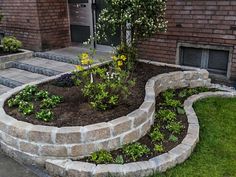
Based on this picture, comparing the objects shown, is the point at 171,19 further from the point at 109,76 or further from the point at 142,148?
the point at 142,148

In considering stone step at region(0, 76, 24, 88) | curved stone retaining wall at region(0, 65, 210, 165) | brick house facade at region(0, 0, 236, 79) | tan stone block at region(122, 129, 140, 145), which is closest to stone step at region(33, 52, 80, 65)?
brick house facade at region(0, 0, 236, 79)

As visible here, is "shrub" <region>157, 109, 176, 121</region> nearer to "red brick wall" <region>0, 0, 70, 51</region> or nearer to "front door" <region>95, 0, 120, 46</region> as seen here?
"front door" <region>95, 0, 120, 46</region>

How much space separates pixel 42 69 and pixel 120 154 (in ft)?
11.3

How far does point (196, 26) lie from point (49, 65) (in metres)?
3.13

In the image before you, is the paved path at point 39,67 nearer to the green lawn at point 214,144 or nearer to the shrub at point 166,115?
the shrub at point 166,115

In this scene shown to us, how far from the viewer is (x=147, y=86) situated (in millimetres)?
4281

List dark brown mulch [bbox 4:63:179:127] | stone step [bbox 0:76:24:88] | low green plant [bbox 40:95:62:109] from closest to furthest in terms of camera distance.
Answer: dark brown mulch [bbox 4:63:179:127] < low green plant [bbox 40:95:62:109] < stone step [bbox 0:76:24:88]

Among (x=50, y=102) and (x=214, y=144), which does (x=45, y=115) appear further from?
(x=214, y=144)

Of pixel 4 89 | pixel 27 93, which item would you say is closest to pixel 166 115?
pixel 27 93

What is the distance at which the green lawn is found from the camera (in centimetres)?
305

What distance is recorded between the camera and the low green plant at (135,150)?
3174 millimetres

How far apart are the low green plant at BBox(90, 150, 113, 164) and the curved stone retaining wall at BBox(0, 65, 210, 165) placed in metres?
0.07

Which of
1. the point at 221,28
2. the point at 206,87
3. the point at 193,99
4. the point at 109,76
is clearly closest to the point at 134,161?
the point at 109,76

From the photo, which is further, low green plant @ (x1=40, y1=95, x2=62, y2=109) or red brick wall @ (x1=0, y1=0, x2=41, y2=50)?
red brick wall @ (x1=0, y1=0, x2=41, y2=50)
